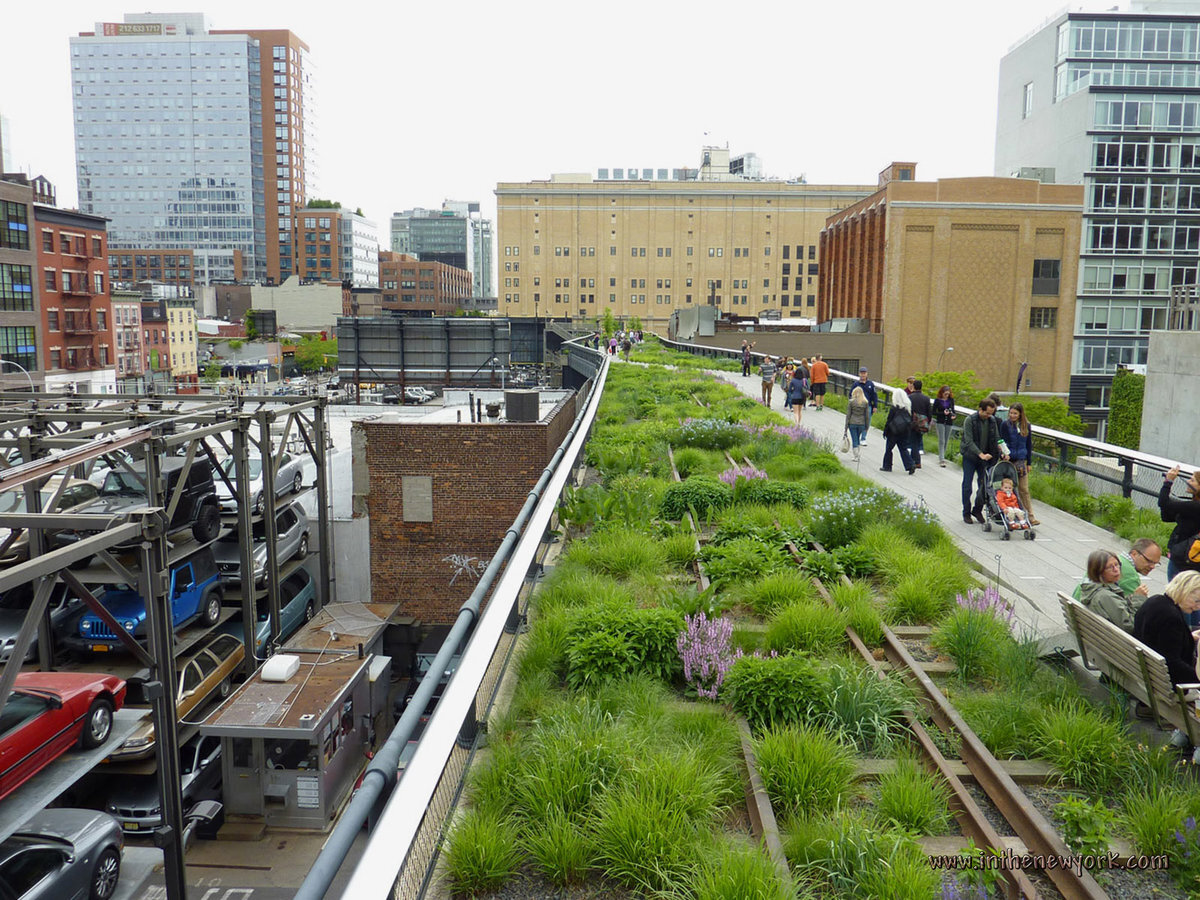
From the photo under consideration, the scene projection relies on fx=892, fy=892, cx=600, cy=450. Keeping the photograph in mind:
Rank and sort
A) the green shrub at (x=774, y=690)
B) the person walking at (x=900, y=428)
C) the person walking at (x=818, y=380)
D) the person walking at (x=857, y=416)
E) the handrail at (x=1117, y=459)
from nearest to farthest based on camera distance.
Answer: the green shrub at (x=774, y=690)
the handrail at (x=1117, y=459)
the person walking at (x=900, y=428)
the person walking at (x=857, y=416)
the person walking at (x=818, y=380)

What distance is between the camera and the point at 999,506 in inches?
468

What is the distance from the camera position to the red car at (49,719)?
1147cm

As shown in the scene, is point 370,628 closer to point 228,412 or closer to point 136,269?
point 228,412

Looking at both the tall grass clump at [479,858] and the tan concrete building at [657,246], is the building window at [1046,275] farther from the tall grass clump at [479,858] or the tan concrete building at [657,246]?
the tall grass clump at [479,858]

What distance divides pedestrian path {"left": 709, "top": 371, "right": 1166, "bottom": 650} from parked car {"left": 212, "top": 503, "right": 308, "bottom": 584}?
15.2 meters

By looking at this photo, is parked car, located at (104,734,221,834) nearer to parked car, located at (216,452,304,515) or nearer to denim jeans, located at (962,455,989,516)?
parked car, located at (216,452,304,515)

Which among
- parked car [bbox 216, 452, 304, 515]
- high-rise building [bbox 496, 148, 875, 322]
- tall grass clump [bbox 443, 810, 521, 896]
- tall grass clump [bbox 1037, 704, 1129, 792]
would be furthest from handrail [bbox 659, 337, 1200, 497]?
high-rise building [bbox 496, 148, 875, 322]

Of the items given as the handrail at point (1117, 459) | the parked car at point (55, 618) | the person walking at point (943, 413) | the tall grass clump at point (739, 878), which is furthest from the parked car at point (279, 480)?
the tall grass clump at point (739, 878)

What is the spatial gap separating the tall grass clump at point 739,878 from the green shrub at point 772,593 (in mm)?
3810

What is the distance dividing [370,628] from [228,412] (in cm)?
898

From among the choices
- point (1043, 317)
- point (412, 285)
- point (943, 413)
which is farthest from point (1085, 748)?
point (412, 285)

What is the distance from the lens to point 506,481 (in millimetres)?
27484

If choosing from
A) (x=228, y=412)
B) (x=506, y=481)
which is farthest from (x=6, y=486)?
(x=506, y=481)

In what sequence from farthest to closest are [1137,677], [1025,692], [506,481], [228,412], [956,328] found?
[956,328] < [506,481] < [228,412] < [1025,692] < [1137,677]
